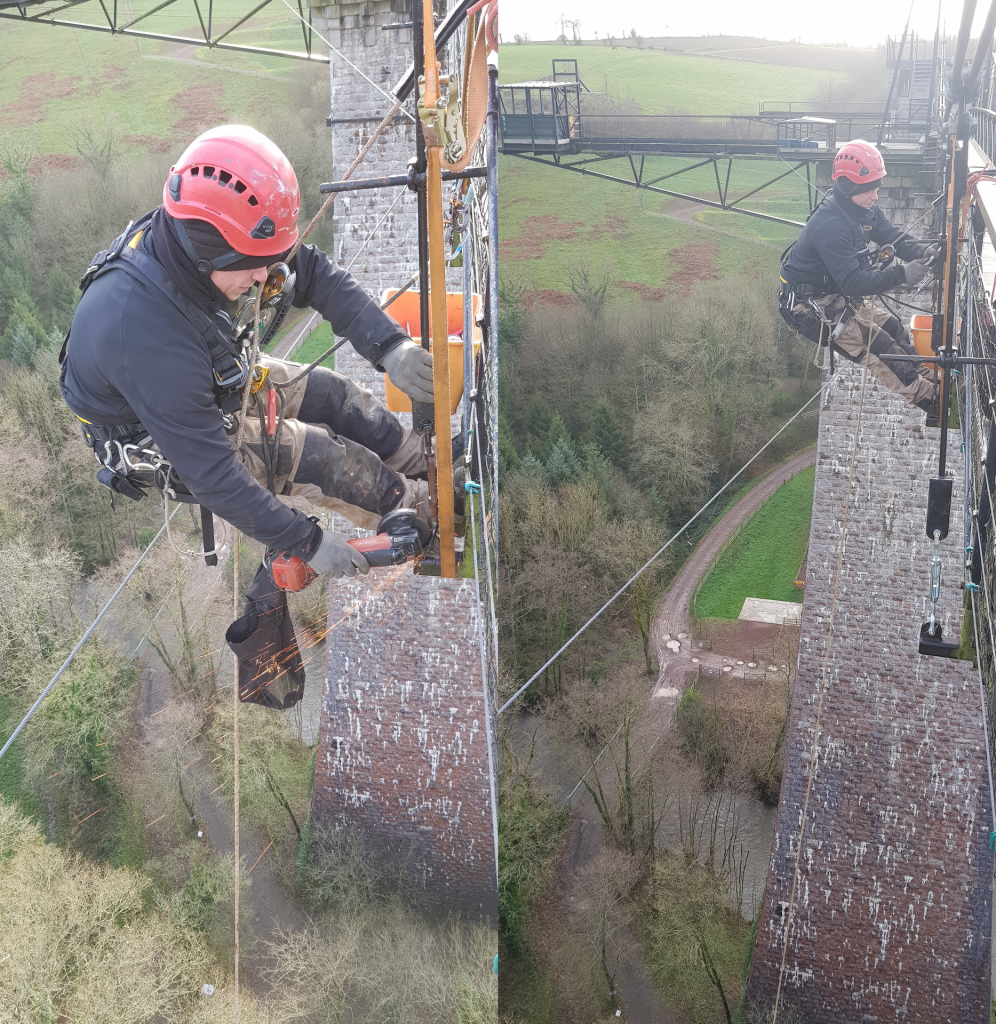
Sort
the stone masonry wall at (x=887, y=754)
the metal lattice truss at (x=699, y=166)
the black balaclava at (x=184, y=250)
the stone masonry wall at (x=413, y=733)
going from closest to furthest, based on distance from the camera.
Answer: the black balaclava at (x=184, y=250) < the stone masonry wall at (x=413, y=733) < the stone masonry wall at (x=887, y=754) < the metal lattice truss at (x=699, y=166)

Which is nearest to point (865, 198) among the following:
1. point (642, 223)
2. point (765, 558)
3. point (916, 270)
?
point (916, 270)

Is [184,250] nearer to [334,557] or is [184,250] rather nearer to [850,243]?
[334,557]

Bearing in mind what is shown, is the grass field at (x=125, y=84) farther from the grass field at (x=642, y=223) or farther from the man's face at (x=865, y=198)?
the man's face at (x=865, y=198)

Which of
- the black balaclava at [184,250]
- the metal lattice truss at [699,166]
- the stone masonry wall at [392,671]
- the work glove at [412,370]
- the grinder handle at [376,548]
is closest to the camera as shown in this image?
the black balaclava at [184,250]

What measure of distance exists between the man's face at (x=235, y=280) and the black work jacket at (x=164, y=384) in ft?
0.16

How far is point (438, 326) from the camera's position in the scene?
4348 millimetres

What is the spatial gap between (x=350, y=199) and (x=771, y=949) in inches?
390

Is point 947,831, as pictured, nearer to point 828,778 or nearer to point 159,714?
point 828,778

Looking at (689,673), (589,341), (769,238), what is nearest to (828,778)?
(689,673)

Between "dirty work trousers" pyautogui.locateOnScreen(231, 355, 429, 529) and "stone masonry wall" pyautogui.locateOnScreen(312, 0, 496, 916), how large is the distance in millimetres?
3904

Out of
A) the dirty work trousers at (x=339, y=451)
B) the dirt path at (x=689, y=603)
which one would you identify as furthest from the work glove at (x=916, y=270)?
the dirt path at (x=689, y=603)

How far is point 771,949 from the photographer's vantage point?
468 inches

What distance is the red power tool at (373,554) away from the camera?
15.2 feet

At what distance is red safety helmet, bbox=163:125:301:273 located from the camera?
3.83 m
